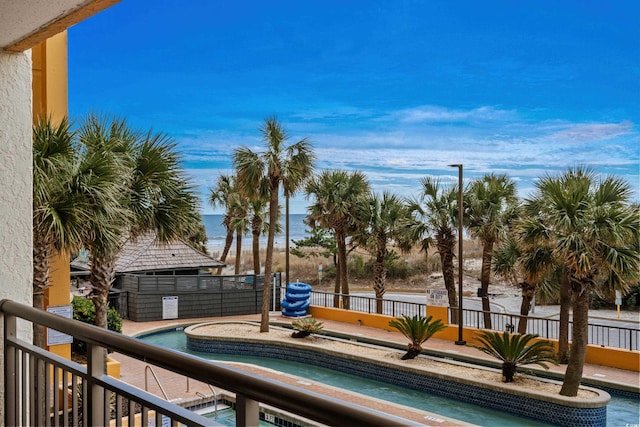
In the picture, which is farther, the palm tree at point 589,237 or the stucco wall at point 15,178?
the palm tree at point 589,237

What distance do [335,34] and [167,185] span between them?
10081 centimetres

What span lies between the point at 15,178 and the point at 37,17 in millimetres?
771

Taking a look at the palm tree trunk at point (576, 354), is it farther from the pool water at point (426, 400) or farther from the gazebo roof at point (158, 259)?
the gazebo roof at point (158, 259)

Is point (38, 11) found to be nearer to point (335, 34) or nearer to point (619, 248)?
point (619, 248)

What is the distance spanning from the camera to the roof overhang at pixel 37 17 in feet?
7.00

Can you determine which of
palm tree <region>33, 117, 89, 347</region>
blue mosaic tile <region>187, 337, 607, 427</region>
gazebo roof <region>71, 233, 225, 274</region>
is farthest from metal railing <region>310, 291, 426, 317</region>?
palm tree <region>33, 117, 89, 347</region>

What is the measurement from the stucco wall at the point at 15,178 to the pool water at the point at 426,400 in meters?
8.35

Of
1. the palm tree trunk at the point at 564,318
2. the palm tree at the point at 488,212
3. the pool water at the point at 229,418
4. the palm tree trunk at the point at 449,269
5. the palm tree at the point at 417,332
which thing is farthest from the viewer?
the palm tree trunk at the point at 449,269

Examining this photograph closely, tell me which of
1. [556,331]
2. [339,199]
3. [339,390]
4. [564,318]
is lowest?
[556,331]

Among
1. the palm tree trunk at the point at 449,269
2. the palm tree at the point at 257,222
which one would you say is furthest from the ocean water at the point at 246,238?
the palm tree trunk at the point at 449,269

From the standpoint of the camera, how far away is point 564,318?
1157 centimetres

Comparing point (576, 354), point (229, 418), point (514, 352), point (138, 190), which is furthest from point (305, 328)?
point (229, 418)

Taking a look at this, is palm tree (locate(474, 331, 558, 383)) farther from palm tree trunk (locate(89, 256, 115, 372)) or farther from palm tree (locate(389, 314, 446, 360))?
palm tree trunk (locate(89, 256, 115, 372))

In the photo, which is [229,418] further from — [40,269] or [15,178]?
[40,269]
